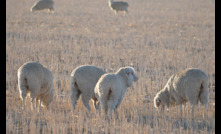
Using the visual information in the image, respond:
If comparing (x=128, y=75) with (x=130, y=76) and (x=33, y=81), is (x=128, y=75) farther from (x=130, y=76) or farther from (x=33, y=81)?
(x=33, y=81)

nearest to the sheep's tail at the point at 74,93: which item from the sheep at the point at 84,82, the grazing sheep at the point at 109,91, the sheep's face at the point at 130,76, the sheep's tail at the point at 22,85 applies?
the sheep at the point at 84,82

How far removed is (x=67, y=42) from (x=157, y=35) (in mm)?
5598

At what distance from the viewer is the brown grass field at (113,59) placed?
22.2 ft

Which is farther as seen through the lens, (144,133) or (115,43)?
(115,43)

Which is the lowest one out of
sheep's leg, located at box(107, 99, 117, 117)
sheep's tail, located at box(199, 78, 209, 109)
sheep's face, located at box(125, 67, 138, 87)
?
sheep's leg, located at box(107, 99, 117, 117)

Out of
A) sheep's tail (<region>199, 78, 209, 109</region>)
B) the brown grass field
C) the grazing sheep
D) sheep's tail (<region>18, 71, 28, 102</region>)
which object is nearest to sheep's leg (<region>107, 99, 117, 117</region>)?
the grazing sheep

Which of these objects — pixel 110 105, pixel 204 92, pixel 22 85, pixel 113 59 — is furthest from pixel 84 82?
pixel 113 59

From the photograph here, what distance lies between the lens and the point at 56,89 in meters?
10.0

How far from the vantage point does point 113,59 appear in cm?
1406

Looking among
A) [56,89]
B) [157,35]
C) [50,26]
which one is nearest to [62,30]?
[50,26]

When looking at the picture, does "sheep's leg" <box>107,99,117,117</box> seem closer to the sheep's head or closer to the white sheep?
the sheep's head

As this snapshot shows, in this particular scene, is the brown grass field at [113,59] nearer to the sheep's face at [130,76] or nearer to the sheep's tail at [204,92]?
the sheep's tail at [204,92]

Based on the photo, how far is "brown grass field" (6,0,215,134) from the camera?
678cm
